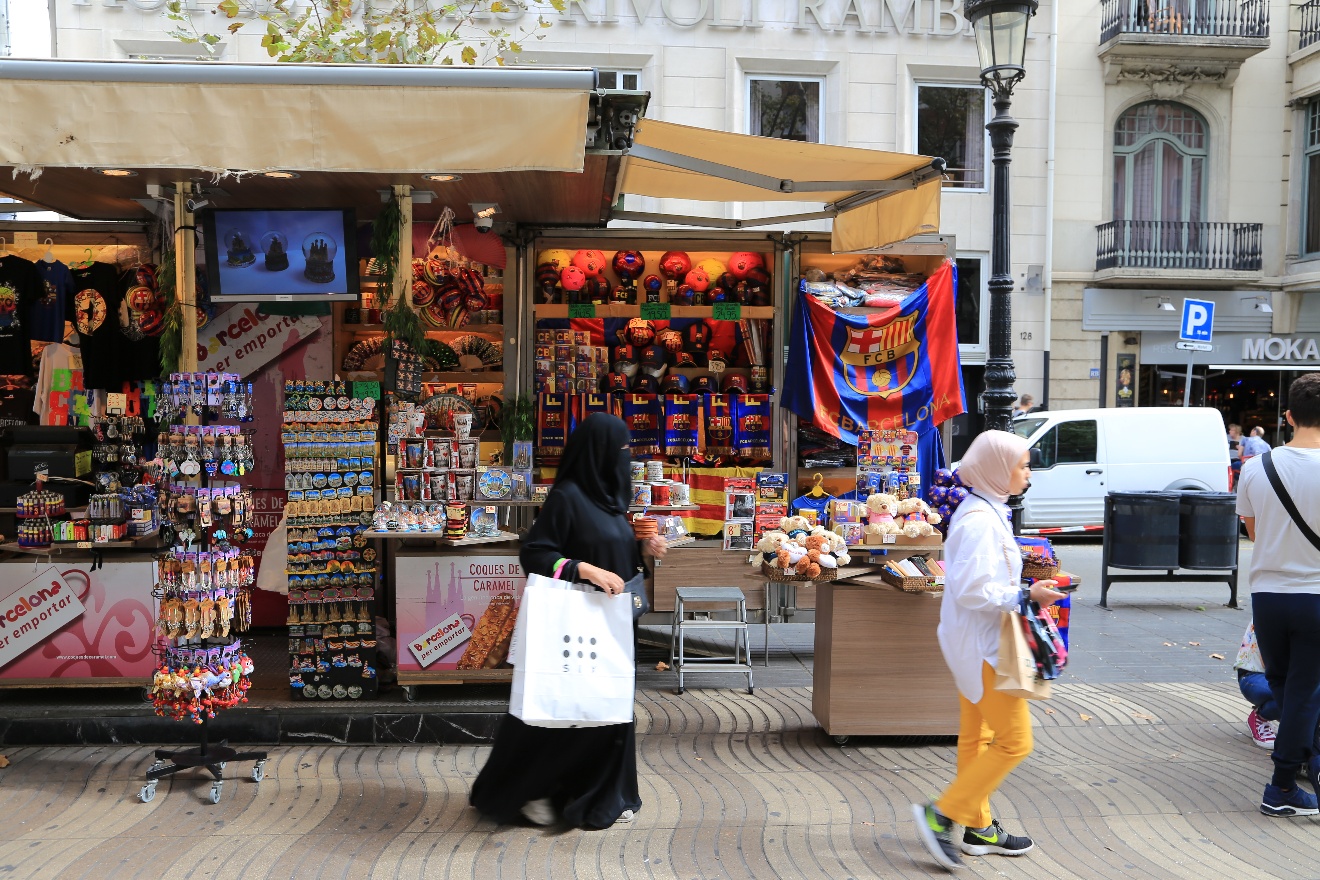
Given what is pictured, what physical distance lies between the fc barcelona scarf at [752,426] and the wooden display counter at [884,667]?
124 inches

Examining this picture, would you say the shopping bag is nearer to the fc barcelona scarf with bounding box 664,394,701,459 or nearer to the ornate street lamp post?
the ornate street lamp post

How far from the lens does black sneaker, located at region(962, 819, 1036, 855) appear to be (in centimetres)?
422

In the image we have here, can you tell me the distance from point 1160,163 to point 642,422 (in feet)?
49.3

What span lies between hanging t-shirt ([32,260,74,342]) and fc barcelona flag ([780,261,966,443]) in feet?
17.5

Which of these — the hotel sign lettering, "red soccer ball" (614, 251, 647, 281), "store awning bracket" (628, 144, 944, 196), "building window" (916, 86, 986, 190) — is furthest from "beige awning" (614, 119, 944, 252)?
"building window" (916, 86, 986, 190)

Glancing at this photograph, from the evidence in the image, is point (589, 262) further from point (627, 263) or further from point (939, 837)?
point (939, 837)

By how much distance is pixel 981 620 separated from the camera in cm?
395

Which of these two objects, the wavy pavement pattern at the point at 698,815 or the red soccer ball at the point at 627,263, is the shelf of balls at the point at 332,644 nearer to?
the wavy pavement pattern at the point at 698,815

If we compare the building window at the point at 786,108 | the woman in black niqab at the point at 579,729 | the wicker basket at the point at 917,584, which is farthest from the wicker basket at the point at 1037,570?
the building window at the point at 786,108

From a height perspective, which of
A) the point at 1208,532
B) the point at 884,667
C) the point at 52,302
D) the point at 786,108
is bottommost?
the point at 884,667

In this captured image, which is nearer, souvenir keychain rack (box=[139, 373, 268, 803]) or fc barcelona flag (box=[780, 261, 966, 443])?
souvenir keychain rack (box=[139, 373, 268, 803])

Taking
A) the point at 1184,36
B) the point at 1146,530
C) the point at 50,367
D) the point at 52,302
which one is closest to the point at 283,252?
the point at 52,302

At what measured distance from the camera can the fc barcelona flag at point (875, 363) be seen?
8.24 m

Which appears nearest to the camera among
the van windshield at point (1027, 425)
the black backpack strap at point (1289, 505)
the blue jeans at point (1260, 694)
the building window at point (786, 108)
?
the black backpack strap at point (1289, 505)
